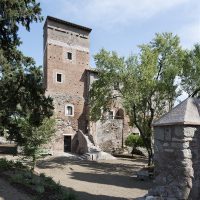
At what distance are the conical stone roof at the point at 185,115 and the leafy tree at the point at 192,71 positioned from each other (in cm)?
1597

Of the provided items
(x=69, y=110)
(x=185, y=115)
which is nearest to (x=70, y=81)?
(x=69, y=110)

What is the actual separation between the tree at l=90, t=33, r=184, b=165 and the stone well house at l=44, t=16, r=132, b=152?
10056mm

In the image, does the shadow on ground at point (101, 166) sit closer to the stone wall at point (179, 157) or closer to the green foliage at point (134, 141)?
the green foliage at point (134, 141)

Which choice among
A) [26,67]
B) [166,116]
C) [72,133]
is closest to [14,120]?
[26,67]

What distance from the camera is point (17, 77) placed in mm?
16328

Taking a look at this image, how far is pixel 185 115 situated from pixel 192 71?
17.1m

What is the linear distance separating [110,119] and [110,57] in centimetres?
1431

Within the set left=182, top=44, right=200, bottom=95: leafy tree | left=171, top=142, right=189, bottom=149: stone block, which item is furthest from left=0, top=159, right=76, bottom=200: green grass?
left=182, top=44, right=200, bottom=95: leafy tree

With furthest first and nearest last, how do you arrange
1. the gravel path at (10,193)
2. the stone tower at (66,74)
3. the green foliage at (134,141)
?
1. the green foliage at (134,141)
2. the stone tower at (66,74)
3. the gravel path at (10,193)

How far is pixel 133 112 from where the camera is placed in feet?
74.7

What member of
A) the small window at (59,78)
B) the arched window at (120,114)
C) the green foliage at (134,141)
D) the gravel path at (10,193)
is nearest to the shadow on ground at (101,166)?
the green foliage at (134,141)

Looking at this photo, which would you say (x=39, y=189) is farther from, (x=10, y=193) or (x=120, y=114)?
(x=120, y=114)

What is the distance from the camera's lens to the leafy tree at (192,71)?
75.7 ft

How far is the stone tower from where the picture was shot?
33156 mm
